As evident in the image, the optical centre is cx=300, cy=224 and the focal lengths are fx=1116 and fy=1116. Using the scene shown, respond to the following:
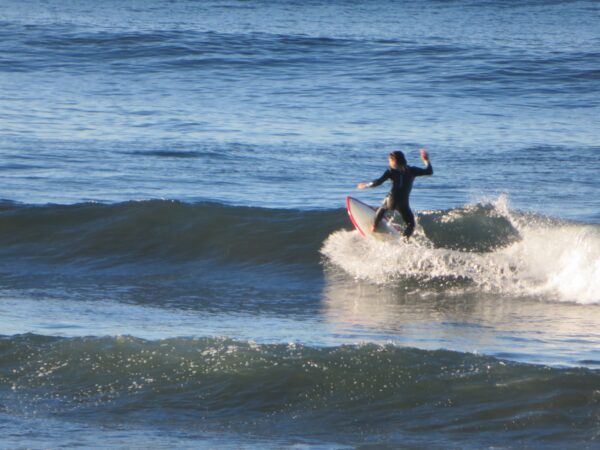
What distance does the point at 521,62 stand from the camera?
3334 cm

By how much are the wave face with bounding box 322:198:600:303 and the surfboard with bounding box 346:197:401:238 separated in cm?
14

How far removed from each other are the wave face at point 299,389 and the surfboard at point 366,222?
4875mm

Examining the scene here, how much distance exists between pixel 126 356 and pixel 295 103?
19.5 m

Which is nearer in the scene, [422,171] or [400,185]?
[422,171]

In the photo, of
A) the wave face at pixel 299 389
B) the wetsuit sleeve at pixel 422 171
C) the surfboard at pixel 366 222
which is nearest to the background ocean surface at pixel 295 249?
the wave face at pixel 299 389

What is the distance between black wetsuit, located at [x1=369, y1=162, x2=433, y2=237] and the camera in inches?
537

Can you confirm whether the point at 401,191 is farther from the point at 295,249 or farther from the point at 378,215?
the point at 295,249

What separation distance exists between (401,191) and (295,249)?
2286mm

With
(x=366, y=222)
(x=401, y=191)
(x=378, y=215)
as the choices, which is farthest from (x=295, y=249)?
(x=401, y=191)

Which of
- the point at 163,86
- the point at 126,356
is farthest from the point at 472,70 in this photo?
the point at 126,356

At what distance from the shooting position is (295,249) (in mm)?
15562

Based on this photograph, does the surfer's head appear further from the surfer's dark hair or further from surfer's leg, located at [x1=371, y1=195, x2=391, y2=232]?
surfer's leg, located at [x1=371, y1=195, x2=391, y2=232]

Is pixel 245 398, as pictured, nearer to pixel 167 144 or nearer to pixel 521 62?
pixel 167 144

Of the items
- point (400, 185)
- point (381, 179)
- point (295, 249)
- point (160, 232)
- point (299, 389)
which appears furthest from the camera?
point (160, 232)
